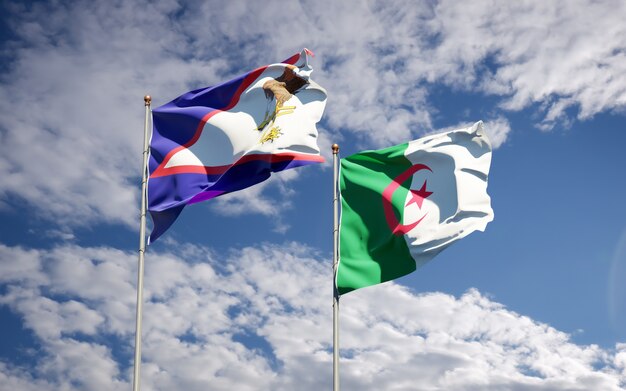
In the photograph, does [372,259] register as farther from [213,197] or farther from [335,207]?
[213,197]

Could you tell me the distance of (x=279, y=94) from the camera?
90.8ft

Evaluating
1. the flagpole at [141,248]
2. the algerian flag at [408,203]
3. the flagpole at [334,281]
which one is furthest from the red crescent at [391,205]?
the flagpole at [141,248]

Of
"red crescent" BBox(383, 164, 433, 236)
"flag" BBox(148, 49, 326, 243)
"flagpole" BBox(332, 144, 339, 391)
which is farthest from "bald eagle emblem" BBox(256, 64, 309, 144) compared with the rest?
"red crescent" BBox(383, 164, 433, 236)

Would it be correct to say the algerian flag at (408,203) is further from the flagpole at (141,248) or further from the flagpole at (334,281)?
the flagpole at (141,248)

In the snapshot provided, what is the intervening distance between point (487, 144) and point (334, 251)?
640 centimetres

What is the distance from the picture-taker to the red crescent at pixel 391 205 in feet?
87.6

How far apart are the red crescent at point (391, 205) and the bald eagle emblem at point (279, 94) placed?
402 centimetres

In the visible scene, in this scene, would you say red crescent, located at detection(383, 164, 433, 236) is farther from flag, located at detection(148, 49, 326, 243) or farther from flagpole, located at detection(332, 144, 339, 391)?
flag, located at detection(148, 49, 326, 243)

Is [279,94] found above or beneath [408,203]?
above

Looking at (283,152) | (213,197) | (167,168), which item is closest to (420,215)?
(283,152)

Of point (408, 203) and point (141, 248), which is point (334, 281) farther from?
point (141, 248)

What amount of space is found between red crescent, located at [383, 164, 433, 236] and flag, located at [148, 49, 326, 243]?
256 centimetres

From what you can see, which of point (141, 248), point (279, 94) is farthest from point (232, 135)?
point (141, 248)

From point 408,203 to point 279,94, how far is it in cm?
545
